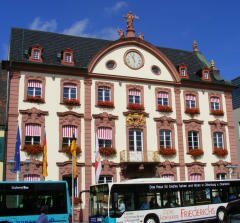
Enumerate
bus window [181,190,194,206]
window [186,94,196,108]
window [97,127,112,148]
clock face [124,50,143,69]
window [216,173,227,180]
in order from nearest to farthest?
bus window [181,190,194,206]
window [97,127,112,148]
clock face [124,50,143,69]
window [216,173,227,180]
window [186,94,196,108]

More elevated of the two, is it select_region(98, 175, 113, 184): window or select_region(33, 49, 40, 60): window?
select_region(33, 49, 40, 60): window

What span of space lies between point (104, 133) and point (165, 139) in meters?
5.42

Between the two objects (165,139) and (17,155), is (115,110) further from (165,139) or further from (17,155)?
(17,155)

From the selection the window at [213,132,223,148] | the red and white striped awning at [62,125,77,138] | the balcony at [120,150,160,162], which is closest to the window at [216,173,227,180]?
the window at [213,132,223,148]

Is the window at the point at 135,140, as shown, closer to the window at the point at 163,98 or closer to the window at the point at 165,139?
the window at the point at 165,139

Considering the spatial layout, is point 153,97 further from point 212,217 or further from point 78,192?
point 212,217

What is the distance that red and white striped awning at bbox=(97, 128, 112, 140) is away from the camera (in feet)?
98.0

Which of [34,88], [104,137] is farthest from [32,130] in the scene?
[104,137]

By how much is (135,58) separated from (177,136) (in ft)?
24.6

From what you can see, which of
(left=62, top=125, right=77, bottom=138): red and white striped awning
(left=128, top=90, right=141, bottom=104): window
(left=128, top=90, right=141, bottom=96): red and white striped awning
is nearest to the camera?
(left=62, top=125, right=77, bottom=138): red and white striped awning

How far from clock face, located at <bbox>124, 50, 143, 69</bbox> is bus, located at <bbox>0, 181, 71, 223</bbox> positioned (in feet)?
51.3

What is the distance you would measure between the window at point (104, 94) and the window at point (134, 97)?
1.82 metres

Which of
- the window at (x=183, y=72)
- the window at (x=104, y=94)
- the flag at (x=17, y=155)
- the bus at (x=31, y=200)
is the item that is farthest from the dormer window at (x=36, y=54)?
the bus at (x=31, y=200)

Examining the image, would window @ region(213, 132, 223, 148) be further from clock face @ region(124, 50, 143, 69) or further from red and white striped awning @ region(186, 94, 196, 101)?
clock face @ region(124, 50, 143, 69)
